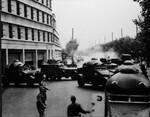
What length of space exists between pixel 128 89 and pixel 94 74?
25.7 ft

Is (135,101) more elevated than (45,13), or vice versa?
(45,13)

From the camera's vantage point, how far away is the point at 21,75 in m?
21.5

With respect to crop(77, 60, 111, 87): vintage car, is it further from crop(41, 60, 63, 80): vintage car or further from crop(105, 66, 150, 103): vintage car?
crop(105, 66, 150, 103): vintage car

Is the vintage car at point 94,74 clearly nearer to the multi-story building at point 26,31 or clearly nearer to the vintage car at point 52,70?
the vintage car at point 52,70

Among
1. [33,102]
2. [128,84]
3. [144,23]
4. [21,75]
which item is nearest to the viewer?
[128,84]

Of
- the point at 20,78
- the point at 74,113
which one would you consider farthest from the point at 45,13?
the point at 74,113

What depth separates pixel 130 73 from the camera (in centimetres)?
1230

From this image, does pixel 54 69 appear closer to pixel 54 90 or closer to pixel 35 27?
pixel 54 90

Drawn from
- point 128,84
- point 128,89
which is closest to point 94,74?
point 128,84

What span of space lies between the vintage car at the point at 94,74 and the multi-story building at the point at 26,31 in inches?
606

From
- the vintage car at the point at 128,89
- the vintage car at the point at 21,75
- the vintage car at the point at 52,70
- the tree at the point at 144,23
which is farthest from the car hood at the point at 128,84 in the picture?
the vintage car at the point at 52,70

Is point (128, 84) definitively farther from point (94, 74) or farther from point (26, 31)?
point (26, 31)

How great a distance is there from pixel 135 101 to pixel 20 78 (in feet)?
41.6

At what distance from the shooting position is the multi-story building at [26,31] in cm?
3384
